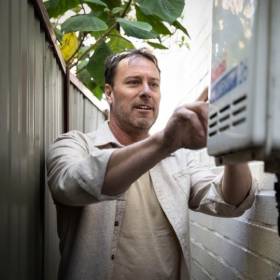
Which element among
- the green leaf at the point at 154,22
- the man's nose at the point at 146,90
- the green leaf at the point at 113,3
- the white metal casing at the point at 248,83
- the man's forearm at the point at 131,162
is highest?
the green leaf at the point at 113,3

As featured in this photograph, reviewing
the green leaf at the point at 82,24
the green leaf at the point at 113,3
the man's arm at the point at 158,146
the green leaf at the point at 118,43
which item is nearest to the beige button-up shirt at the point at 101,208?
the man's arm at the point at 158,146

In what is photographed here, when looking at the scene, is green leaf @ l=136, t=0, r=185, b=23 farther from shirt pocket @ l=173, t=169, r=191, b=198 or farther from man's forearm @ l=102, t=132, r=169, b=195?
man's forearm @ l=102, t=132, r=169, b=195

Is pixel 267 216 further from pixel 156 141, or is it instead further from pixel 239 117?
pixel 239 117

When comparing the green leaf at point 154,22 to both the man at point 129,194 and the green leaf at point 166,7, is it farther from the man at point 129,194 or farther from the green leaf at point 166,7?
the man at point 129,194

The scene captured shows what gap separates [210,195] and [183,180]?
196 millimetres

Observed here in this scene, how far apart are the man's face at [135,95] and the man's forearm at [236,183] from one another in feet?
1.67

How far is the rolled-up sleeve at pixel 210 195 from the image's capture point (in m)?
1.50

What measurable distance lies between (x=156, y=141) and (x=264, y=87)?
491 mm

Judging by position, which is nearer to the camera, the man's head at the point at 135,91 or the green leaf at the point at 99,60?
the man's head at the point at 135,91

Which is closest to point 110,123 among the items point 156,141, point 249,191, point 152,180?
point 152,180

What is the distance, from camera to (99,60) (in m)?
2.44

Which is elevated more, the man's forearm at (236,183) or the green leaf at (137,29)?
the green leaf at (137,29)

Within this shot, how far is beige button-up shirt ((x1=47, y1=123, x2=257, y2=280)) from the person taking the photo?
148cm

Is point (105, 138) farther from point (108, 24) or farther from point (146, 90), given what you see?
point (108, 24)
